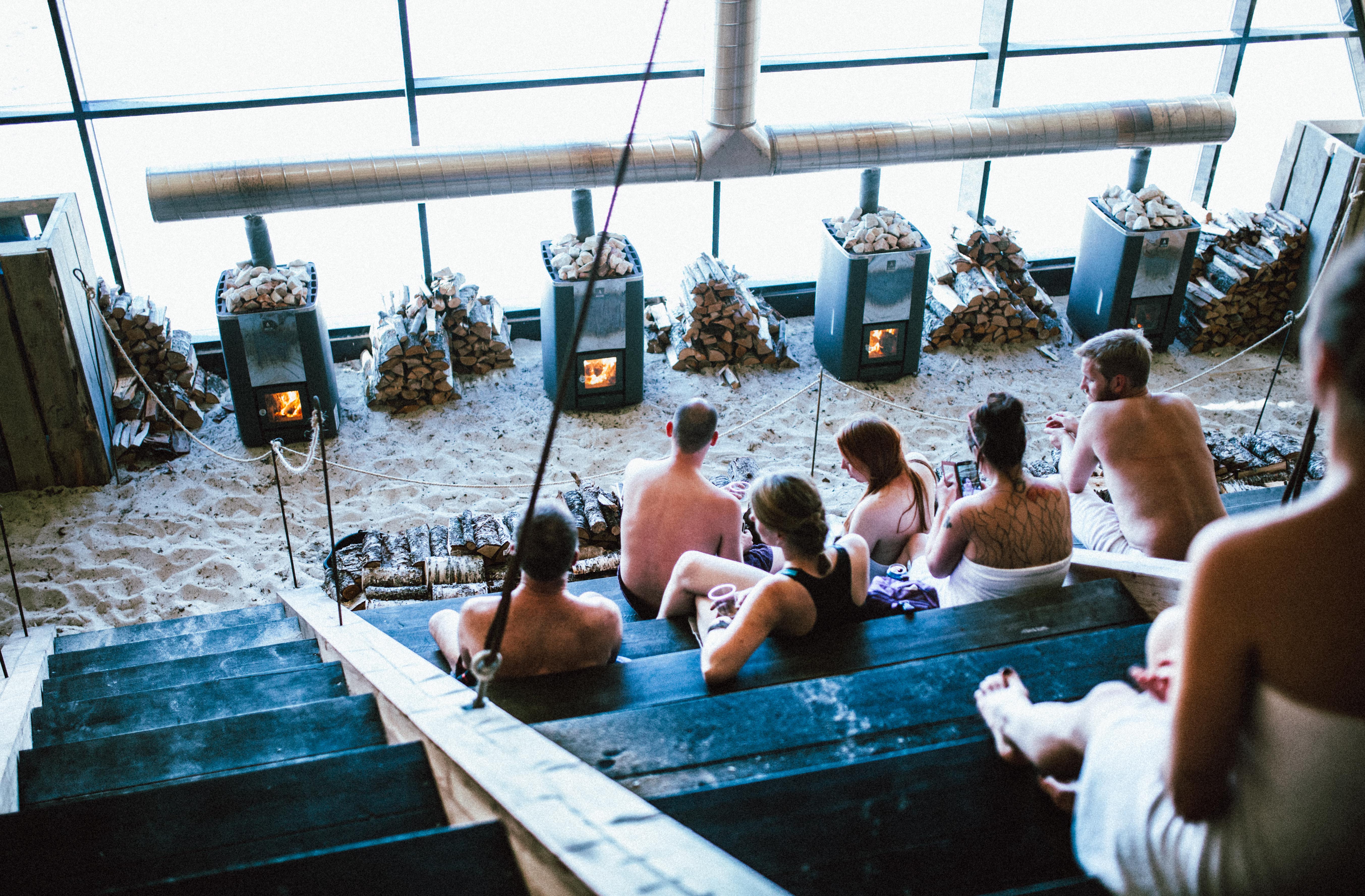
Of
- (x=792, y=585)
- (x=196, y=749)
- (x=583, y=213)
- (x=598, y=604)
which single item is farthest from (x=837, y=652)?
(x=583, y=213)

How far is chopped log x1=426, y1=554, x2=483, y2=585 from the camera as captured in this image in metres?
4.93

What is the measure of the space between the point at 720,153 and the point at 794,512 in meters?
4.03

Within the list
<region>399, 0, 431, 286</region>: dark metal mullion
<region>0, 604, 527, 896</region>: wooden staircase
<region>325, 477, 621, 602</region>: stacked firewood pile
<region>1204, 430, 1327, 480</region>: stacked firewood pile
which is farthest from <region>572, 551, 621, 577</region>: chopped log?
<region>1204, 430, 1327, 480</region>: stacked firewood pile

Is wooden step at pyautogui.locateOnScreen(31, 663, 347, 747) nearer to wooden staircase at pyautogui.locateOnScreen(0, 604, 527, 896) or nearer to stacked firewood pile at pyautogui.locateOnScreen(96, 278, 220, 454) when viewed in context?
wooden staircase at pyautogui.locateOnScreen(0, 604, 527, 896)

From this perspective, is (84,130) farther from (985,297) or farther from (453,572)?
(985,297)

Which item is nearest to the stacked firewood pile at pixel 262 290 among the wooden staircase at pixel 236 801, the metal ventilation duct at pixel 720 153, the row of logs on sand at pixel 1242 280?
the metal ventilation duct at pixel 720 153

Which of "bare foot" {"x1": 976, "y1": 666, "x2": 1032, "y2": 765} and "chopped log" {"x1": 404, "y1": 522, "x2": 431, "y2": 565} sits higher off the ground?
"bare foot" {"x1": 976, "y1": 666, "x2": 1032, "y2": 765}

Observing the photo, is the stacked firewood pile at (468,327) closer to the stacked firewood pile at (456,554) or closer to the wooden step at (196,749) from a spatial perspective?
the stacked firewood pile at (456,554)

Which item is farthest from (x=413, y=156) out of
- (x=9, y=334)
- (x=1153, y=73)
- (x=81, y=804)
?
(x=1153, y=73)

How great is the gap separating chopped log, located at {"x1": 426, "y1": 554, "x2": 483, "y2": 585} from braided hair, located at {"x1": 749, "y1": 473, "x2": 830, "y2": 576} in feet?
8.53

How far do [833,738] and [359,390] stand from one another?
5597 millimetres

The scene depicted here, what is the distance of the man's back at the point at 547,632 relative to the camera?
262 centimetres

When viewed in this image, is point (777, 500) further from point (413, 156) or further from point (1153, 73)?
point (1153, 73)

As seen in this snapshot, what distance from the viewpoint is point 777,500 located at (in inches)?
104
